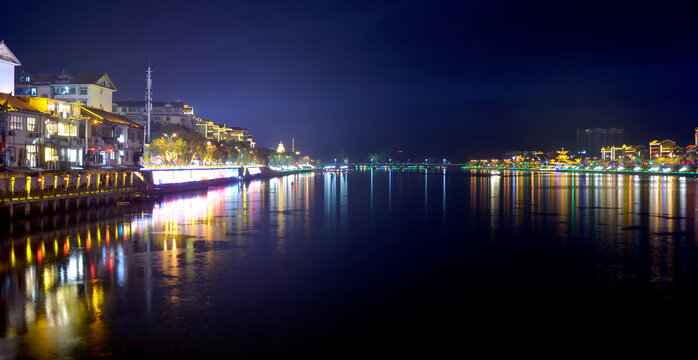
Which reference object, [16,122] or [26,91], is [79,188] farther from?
[26,91]

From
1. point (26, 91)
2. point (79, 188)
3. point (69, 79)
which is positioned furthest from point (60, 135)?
point (26, 91)

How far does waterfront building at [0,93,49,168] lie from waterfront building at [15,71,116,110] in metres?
30.7

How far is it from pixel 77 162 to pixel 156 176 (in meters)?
9.33

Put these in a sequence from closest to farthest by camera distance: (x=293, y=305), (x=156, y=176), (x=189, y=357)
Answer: (x=189, y=357)
(x=293, y=305)
(x=156, y=176)

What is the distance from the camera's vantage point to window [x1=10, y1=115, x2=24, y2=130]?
40.3 metres

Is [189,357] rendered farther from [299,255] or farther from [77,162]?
[77,162]

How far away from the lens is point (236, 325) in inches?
474

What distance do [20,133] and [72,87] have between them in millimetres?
36480

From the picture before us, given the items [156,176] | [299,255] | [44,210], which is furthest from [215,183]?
[299,255]

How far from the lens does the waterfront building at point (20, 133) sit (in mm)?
39438

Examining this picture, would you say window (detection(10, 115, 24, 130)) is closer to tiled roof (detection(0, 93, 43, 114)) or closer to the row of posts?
tiled roof (detection(0, 93, 43, 114))

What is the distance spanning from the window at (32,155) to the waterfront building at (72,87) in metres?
32.9

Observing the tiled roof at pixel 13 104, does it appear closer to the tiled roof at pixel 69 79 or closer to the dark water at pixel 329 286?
the dark water at pixel 329 286

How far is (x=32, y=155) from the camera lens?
142 ft
